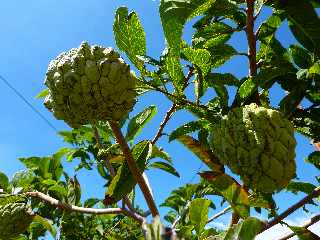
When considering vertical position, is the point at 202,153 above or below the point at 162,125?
below

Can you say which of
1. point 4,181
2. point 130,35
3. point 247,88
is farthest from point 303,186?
point 4,181

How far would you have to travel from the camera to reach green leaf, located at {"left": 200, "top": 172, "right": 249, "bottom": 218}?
1.62 m

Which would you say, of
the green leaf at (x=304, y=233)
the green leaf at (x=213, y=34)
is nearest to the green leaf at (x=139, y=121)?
the green leaf at (x=213, y=34)

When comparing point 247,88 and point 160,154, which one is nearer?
point 247,88

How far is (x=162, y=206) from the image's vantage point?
4438 mm

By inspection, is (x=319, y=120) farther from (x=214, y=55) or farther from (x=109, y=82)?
(x=109, y=82)

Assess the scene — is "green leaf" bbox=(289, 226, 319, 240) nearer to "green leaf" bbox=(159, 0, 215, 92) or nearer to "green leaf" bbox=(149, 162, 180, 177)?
"green leaf" bbox=(159, 0, 215, 92)

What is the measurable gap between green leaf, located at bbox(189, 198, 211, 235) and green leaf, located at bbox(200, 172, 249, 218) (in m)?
0.24

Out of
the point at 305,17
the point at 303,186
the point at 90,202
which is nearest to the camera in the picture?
the point at 305,17

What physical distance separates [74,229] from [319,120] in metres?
2.71

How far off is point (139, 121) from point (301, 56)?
92 cm

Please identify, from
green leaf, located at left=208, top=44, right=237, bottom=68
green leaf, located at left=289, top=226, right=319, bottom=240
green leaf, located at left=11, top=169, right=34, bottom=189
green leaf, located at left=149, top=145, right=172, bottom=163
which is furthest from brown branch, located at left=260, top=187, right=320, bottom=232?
green leaf, located at left=11, top=169, right=34, bottom=189

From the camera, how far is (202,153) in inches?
78.5

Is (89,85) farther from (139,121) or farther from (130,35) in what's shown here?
(139,121)
